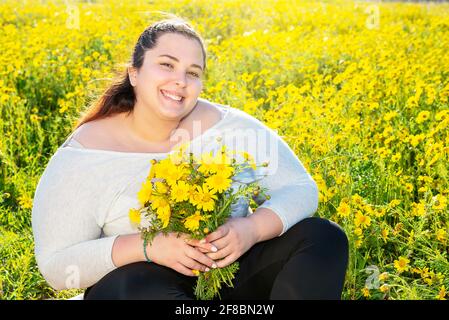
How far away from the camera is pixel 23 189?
3.10m

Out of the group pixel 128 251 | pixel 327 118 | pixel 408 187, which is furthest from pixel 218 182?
pixel 327 118

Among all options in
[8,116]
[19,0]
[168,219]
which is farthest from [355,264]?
[19,0]

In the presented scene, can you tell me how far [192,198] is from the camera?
1.59 m

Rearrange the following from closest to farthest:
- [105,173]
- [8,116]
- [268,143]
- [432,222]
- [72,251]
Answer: [72,251], [105,173], [268,143], [432,222], [8,116]

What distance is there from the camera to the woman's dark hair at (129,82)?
2031 mm

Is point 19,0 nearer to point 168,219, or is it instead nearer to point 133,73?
point 133,73

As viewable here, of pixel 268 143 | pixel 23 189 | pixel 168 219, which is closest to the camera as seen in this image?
pixel 168 219

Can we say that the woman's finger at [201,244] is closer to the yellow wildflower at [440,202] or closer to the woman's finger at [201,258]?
the woman's finger at [201,258]

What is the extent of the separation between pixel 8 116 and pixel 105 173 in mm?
2128

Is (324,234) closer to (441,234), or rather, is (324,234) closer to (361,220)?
(361,220)

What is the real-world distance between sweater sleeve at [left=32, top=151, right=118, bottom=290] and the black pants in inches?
2.3

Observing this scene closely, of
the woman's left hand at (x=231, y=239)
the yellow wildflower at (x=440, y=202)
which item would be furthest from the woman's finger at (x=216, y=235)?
the yellow wildflower at (x=440, y=202)

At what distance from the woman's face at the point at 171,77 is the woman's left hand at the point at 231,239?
0.43 m

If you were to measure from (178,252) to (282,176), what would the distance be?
0.47 metres
